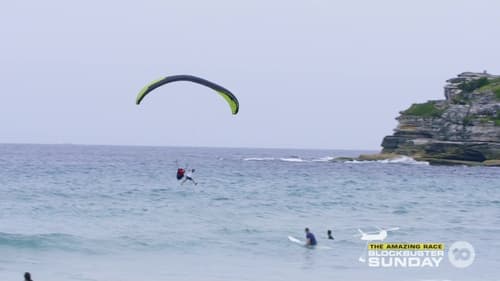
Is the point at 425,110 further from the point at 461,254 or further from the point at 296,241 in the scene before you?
the point at 461,254

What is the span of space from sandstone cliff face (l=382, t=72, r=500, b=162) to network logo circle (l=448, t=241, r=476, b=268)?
200 feet

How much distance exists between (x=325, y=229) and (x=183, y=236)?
201 inches

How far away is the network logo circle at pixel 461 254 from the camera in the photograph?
74.7 feet

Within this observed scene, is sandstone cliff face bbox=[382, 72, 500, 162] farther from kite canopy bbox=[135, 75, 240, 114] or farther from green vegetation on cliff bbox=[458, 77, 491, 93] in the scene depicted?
kite canopy bbox=[135, 75, 240, 114]

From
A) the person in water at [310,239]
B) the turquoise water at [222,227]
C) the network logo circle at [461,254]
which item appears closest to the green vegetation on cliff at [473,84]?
the turquoise water at [222,227]

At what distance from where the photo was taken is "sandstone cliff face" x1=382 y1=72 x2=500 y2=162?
86.1 m

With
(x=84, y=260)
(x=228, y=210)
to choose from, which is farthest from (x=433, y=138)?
(x=84, y=260)

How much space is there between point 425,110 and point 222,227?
67434 mm

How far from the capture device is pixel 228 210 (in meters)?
35.9

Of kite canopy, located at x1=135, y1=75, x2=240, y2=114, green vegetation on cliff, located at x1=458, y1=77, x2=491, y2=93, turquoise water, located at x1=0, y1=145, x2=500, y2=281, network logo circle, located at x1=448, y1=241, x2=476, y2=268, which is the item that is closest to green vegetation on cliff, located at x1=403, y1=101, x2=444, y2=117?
green vegetation on cliff, located at x1=458, y1=77, x2=491, y2=93

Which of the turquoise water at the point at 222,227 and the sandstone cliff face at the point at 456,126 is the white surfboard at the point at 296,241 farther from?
the sandstone cliff face at the point at 456,126

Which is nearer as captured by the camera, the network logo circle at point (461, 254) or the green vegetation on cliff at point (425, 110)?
the network logo circle at point (461, 254)

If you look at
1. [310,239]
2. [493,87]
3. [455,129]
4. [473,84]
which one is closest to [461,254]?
[310,239]

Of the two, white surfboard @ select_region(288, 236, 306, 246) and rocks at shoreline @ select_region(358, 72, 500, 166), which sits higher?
rocks at shoreline @ select_region(358, 72, 500, 166)
